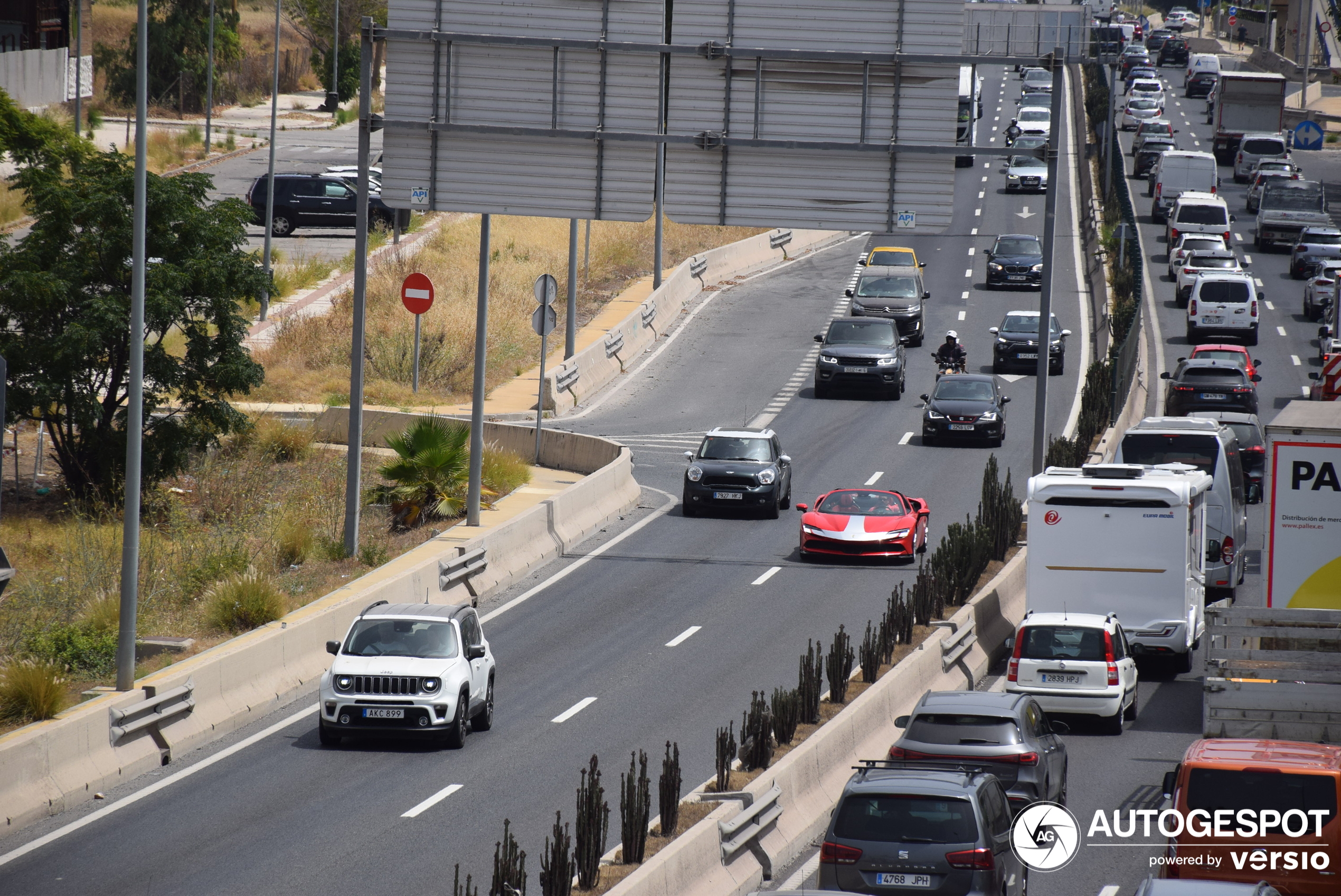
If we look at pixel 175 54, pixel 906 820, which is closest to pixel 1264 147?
pixel 175 54

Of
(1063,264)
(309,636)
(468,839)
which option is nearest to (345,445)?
(309,636)

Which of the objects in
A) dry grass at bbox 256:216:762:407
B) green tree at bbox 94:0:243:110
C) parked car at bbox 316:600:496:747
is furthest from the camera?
green tree at bbox 94:0:243:110

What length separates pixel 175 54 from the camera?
79.8m

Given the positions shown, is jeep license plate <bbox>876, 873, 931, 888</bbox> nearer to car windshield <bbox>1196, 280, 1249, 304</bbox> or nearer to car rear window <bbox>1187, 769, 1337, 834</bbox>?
car rear window <bbox>1187, 769, 1337, 834</bbox>

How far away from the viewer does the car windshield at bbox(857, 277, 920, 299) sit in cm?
4662

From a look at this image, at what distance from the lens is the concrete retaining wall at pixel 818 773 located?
1220cm

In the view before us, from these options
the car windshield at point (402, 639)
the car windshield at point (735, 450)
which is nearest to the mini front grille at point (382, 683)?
the car windshield at point (402, 639)

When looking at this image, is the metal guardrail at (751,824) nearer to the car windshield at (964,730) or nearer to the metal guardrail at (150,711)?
the car windshield at (964,730)

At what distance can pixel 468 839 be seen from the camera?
1454 cm

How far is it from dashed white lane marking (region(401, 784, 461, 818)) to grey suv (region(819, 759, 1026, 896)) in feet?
15.9

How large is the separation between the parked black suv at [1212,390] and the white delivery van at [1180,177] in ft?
91.9

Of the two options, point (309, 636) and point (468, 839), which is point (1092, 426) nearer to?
point (309, 636)

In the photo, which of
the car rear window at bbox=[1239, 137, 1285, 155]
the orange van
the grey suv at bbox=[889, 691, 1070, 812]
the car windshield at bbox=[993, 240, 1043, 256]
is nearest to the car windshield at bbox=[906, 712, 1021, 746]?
the grey suv at bbox=[889, 691, 1070, 812]

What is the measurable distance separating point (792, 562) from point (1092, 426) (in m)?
11.2
